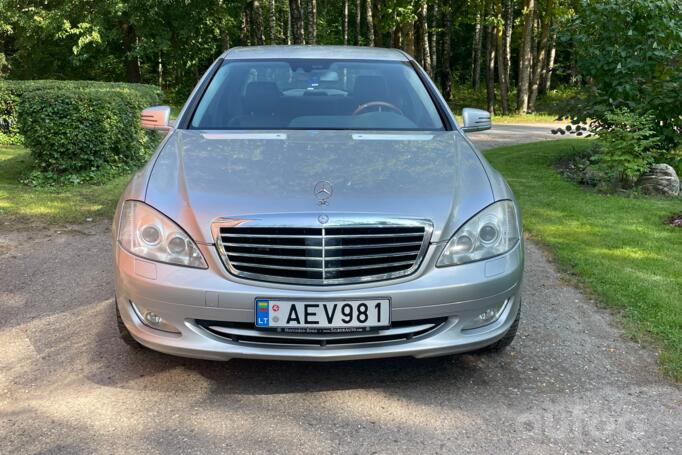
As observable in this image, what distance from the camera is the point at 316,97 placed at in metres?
4.29

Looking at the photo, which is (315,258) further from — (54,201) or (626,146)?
(626,146)

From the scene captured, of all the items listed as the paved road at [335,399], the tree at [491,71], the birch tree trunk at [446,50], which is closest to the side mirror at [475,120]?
the paved road at [335,399]

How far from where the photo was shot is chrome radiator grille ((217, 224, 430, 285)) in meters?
2.83

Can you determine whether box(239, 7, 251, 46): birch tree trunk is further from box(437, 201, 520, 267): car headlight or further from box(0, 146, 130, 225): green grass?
box(437, 201, 520, 267): car headlight

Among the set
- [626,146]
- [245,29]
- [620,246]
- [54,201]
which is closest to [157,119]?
[54,201]

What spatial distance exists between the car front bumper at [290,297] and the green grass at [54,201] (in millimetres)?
4089

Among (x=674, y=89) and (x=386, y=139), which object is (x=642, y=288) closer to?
(x=386, y=139)

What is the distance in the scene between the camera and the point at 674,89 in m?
8.38

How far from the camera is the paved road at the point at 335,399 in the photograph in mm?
2689

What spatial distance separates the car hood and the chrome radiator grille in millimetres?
73

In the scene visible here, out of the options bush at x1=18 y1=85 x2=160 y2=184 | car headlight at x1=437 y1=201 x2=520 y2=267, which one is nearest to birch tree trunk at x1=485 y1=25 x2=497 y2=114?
bush at x1=18 y1=85 x2=160 y2=184

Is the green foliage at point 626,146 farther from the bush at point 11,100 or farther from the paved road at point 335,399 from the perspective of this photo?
the bush at point 11,100

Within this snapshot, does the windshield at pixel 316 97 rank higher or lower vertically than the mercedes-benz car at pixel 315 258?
higher

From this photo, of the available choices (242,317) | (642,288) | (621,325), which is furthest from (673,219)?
(242,317)
